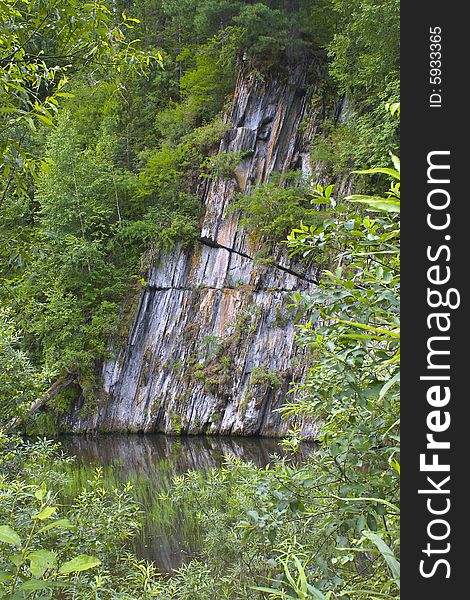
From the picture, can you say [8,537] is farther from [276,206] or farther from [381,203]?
[276,206]

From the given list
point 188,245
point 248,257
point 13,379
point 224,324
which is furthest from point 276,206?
point 13,379

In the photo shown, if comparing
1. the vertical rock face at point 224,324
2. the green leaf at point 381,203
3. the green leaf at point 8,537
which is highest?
the vertical rock face at point 224,324

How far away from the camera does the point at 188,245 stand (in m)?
15.6

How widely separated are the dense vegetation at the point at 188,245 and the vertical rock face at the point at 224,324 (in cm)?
53

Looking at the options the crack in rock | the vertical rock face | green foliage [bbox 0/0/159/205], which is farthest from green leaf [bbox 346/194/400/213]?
the vertical rock face

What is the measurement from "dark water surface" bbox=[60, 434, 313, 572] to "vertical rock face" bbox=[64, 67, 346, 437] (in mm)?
694

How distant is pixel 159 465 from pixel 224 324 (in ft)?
14.9

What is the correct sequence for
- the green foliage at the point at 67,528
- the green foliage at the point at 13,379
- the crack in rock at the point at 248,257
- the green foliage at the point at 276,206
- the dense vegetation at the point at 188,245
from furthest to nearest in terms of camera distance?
the green foliage at the point at 276,206, the crack in rock at the point at 248,257, the green foliage at the point at 13,379, the green foliage at the point at 67,528, the dense vegetation at the point at 188,245

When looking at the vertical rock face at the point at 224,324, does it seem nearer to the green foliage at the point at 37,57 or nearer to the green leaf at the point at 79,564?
the green foliage at the point at 37,57

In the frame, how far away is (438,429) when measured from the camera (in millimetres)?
749

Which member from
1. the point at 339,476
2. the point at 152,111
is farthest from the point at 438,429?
the point at 152,111

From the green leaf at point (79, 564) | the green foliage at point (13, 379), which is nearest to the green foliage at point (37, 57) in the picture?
the green leaf at point (79, 564)

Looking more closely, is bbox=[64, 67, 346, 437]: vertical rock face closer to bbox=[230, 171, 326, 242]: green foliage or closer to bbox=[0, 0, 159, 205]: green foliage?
bbox=[230, 171, 326, 242]: green foliage

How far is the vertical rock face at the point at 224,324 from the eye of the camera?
13609 millimetres
